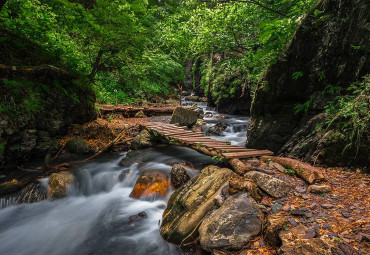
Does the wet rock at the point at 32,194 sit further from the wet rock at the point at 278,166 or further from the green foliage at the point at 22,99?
the wet rock at the point at 278,166

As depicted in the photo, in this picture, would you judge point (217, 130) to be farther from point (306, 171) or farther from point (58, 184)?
point (58, 184)

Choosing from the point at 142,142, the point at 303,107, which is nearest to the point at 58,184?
the point at 142,142

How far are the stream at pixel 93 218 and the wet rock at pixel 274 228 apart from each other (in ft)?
4.58

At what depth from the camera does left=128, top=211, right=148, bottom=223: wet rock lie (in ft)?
13.0

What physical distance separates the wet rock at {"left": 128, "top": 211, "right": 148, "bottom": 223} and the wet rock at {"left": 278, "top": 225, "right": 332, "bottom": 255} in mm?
2836

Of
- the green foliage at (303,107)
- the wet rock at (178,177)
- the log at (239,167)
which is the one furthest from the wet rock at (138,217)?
the green foliage at (303,107)

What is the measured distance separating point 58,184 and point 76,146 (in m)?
2.11

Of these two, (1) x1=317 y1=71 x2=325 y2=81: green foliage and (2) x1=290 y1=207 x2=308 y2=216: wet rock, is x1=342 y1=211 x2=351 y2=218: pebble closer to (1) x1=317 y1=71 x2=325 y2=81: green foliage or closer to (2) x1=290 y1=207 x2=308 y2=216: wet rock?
(2) x1=290 y1=207 x2=308 y2=216: wet rock

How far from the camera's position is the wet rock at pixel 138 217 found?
3977mm

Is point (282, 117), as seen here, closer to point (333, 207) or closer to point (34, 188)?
Result: point (333, 207)

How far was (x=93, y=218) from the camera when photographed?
4.23 metres

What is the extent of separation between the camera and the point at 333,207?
231cm

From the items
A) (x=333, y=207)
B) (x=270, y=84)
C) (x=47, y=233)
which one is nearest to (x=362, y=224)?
(x=333, y=207)

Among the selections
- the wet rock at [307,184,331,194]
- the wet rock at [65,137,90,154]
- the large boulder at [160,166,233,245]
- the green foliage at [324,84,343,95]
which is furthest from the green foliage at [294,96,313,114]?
the wet rock at [65,137,90,154]
